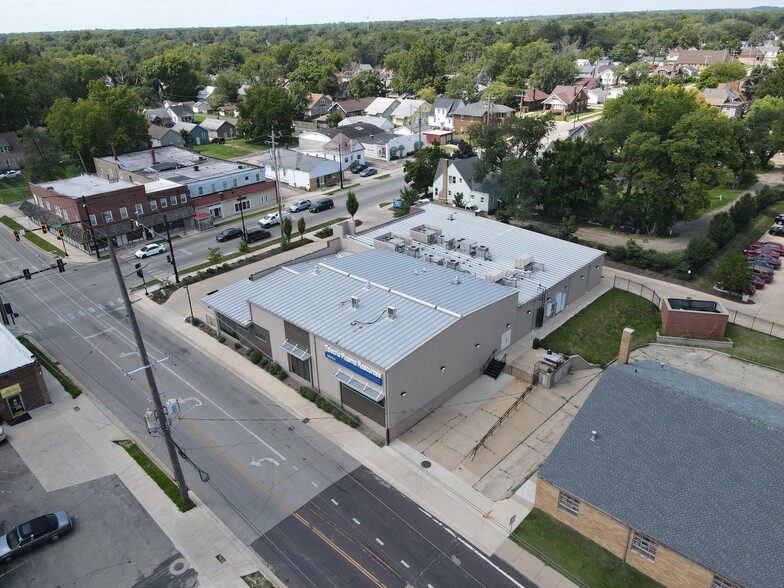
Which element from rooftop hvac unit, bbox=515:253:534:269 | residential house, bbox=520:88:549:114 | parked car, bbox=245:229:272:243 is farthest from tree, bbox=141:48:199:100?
rooftop hvac unit, bbox=515:253:534:269

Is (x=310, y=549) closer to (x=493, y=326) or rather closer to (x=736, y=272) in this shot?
(x=493, y=326)

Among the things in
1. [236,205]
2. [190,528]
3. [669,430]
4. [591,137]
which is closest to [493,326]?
[669,430]

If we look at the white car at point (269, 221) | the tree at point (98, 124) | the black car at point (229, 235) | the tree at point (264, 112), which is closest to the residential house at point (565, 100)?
the tree at point (264, 112)

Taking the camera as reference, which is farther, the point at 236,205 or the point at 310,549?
the point at 236,205

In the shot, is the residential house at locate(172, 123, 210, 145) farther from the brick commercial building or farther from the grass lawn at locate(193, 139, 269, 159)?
the brick commercial building

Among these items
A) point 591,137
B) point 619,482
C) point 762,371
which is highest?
point 591,137

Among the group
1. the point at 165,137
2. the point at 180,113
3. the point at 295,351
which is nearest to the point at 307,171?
the point at 165,137

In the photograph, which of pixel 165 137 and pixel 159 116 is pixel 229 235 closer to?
pixel 165 137
